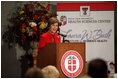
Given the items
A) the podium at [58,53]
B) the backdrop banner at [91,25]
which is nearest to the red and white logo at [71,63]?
the podium at [58,53]

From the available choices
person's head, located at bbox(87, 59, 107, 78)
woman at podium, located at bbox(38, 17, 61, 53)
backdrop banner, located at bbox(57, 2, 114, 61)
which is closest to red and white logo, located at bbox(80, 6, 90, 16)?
backdrop banner, located at bbox(57, 2, 114, 61)

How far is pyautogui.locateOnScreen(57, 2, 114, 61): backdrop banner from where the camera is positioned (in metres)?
5.71

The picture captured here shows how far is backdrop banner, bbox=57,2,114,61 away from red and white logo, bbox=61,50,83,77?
7.54 ft

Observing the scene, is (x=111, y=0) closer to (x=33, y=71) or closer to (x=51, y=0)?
(x=51, y=0)

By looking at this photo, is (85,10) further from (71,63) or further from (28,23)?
(71,63)

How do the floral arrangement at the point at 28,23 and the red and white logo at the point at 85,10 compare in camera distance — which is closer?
the floral arrangement at the point at 28,23

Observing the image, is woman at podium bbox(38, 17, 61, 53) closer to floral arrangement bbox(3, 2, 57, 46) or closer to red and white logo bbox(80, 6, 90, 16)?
floral arrangement bbox(3, 2, 57, 46)

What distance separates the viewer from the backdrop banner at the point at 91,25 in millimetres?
5711

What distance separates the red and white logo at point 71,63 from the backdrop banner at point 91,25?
2299mm

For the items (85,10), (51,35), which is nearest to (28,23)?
(51,35)

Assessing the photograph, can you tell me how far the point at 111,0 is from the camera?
5.93 metres

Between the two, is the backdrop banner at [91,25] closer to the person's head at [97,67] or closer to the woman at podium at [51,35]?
the woman at podium at [51,35]

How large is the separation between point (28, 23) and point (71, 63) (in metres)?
2.22

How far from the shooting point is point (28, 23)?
17.5ft
